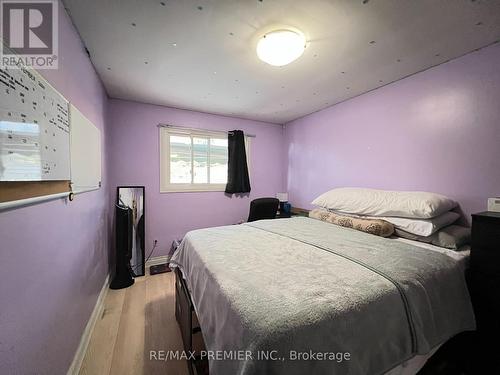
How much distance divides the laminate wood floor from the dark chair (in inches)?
54.7

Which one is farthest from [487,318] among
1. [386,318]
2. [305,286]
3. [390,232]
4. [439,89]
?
[439,89]

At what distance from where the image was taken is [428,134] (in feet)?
6.24

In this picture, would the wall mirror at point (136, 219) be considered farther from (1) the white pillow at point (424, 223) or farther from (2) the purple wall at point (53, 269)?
(1) the white pillow at point (424, 223)

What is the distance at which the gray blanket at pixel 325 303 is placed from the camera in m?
0.72

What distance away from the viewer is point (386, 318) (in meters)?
0.87

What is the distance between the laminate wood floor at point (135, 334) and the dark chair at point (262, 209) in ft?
4.56

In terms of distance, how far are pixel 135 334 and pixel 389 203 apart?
98.4 inches

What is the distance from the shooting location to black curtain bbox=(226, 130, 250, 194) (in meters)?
3.41

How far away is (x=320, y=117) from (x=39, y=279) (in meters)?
3.37

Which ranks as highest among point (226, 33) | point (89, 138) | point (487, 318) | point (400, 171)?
point (226, 33)

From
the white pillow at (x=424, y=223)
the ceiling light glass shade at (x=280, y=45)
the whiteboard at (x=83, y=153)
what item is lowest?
the white pillow at (x=424, y=223)

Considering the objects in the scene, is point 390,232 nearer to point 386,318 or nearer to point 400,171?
point 400,171

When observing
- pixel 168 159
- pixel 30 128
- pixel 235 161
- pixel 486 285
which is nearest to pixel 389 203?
pixel 486 285

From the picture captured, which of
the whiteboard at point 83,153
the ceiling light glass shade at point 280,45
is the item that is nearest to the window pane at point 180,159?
the whiteboard at point 83,153
